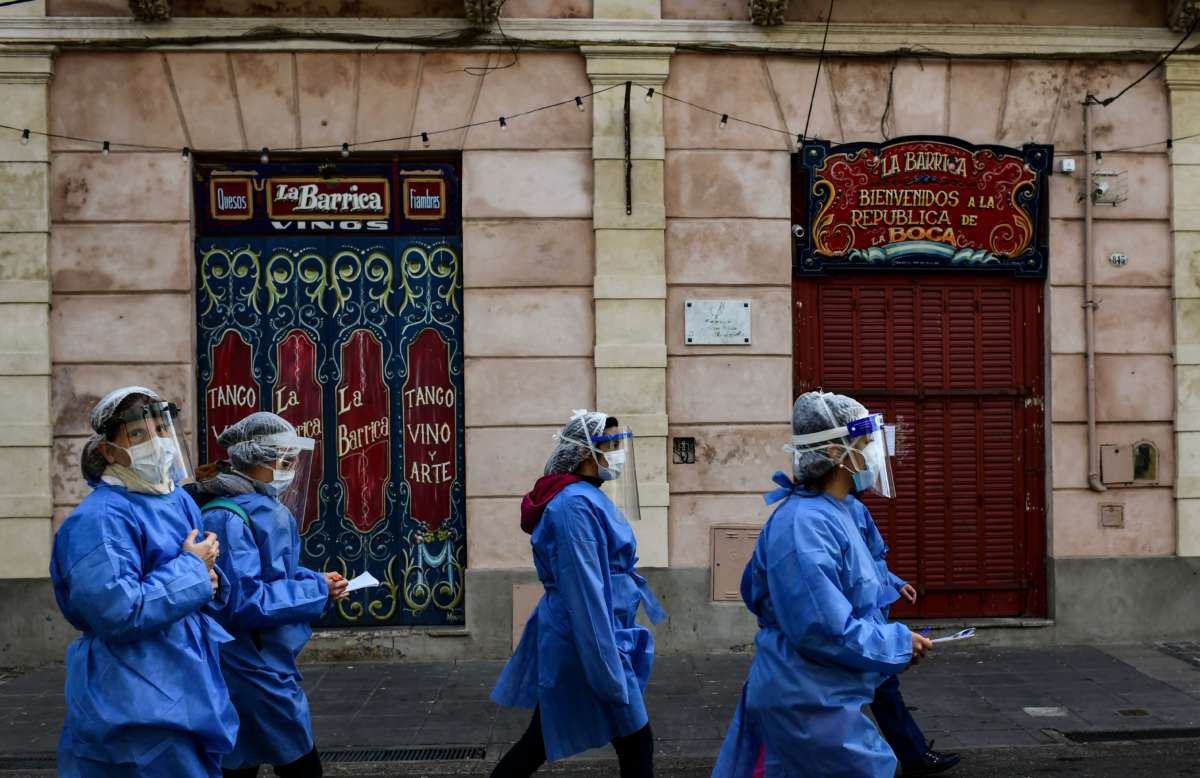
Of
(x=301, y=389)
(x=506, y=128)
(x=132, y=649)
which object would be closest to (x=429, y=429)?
(x=301, y=389)

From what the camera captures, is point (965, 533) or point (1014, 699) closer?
point (1014, 699)

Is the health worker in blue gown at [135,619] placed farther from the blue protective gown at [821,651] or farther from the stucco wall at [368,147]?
the stucco wall at [368,147]

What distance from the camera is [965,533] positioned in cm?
945

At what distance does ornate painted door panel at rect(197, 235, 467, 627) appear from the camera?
29.9ft

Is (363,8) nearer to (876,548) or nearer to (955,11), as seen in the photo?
(955,11)

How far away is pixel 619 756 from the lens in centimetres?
479

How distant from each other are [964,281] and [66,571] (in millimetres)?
7685

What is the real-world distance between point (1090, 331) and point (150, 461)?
773cm

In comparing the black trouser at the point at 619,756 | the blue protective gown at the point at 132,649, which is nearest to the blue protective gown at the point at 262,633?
the blue protective gown at the point at 132,649

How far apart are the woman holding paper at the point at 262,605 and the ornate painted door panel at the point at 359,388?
14.3 feet

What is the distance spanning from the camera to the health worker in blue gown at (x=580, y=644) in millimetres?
4609

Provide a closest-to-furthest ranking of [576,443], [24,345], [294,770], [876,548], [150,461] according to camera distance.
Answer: [150,461] → [294,770] → [576,443] → [876,548] → [24,345]

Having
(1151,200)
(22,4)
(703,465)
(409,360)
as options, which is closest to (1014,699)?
(703,465)

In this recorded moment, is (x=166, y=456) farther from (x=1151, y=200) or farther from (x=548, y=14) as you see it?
(x=1151, y=200)
